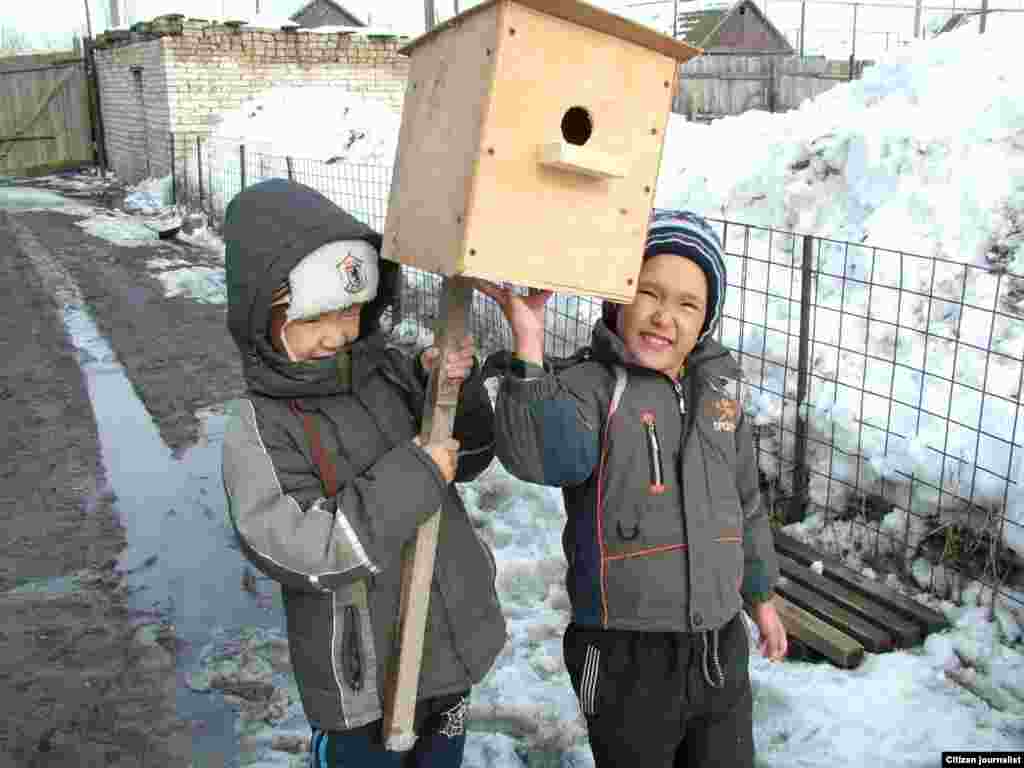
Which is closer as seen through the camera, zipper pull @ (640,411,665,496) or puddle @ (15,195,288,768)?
zipper pull @ (640,411,665,496)

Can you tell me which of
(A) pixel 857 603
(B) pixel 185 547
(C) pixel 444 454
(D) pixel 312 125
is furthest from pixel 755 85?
(C) pixel 444 454

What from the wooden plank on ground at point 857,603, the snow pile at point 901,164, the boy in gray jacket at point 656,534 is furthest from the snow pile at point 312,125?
the boy in gray jacket at point 656,534

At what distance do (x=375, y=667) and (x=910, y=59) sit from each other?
6.73 m

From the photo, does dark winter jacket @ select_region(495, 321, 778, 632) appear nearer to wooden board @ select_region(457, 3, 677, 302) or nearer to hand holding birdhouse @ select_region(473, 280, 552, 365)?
hand holding birdhouse @ select_region(473, 280, 552, 365)

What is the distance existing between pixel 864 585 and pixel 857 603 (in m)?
0.13

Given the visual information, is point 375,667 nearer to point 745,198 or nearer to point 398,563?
point 398,563

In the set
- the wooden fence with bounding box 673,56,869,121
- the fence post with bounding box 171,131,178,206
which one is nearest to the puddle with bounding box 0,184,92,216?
the fence post with bounding box 171,131,178,206

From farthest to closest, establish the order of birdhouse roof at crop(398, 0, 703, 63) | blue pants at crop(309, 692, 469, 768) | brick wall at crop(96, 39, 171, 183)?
1. brick wall at crop(96, 39, 171, 183)
2. blue pants at crop(309, 692, 469, 768)
3. birdhouse roof at crop(398, 0, 703, 63)

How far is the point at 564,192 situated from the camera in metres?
1.54

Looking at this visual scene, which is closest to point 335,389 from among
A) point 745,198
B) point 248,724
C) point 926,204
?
point 248,724

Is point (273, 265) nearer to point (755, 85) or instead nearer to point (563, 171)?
point (563, 171)

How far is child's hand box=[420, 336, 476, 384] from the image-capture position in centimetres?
159

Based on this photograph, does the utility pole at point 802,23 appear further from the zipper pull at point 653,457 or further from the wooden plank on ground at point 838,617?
the zipper pull at point 653,457

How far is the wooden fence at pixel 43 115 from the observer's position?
20031mm
